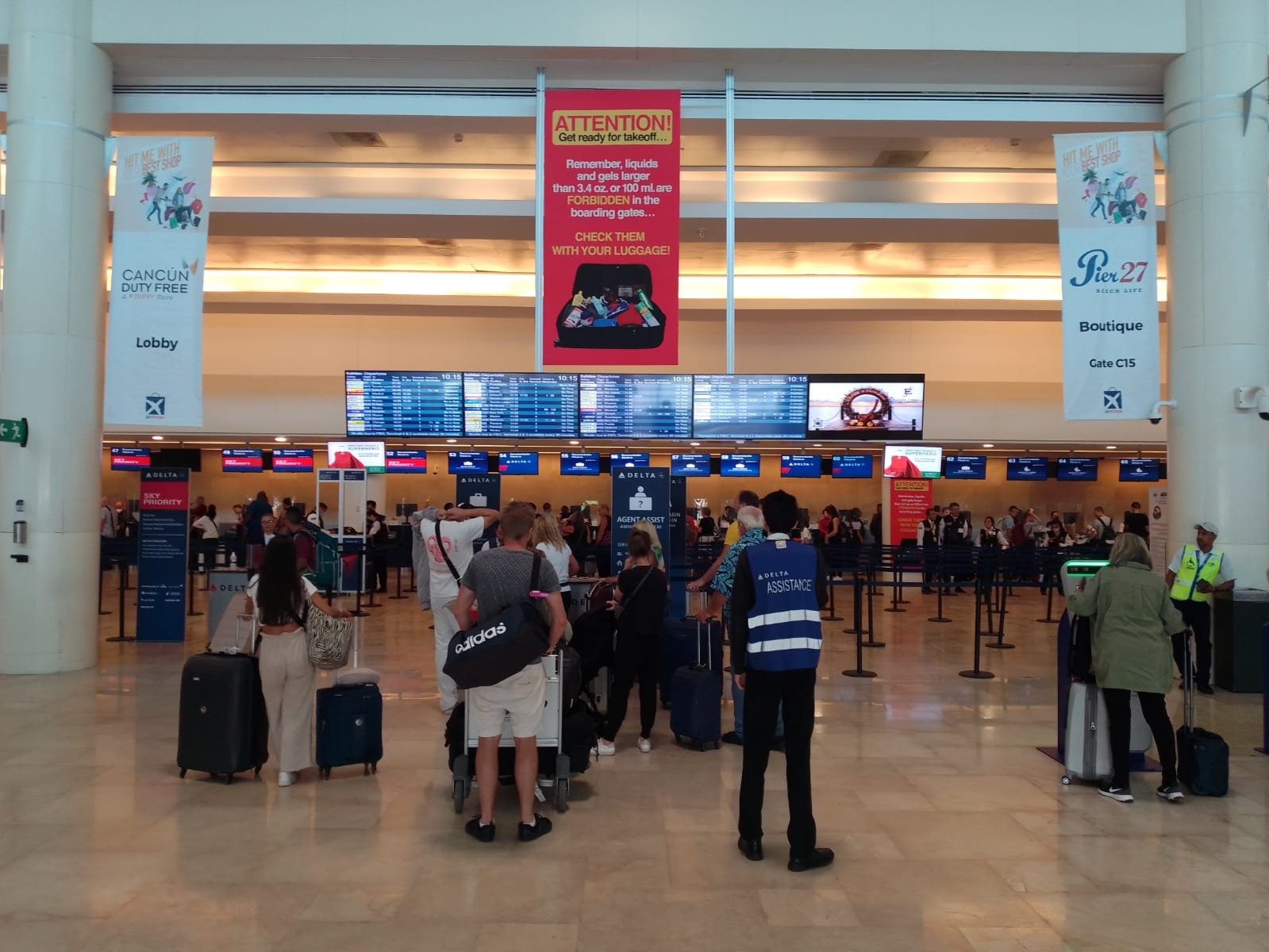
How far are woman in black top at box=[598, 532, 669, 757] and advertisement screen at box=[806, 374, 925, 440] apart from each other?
773cm

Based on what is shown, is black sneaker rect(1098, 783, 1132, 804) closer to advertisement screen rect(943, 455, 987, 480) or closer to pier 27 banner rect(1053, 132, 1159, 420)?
pier 27 banner rect(1053, 132, 1159, 420)

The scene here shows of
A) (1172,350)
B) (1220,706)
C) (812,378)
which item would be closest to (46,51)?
(812,378)

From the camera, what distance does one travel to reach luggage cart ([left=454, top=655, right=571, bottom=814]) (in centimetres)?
559

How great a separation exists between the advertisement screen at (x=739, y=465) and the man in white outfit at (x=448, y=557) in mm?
12730

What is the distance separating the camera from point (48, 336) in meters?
10.0

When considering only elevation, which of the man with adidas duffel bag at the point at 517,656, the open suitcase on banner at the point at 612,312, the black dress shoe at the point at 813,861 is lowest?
the black dress shoe at the point at 813,861

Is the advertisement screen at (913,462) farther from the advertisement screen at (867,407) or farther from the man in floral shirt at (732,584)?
the man in floral shirt at (732,584)

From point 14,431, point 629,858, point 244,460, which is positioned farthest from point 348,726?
point 244,460

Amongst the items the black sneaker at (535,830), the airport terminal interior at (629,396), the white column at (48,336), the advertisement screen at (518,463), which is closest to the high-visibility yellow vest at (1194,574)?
the airport terminal interior at (629,396)

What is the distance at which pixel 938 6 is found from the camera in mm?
10234

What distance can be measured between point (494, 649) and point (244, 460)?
17592 mm

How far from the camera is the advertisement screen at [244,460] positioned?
68.5 ft

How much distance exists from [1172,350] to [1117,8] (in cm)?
346

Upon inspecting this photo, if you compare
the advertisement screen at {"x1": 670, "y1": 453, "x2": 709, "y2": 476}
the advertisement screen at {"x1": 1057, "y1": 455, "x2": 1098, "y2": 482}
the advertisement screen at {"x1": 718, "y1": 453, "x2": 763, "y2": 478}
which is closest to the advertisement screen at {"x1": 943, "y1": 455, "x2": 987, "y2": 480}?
the advertisement screen at {"x1": 1057, "y1": 455, "x2": 1098, "y2": 482}
